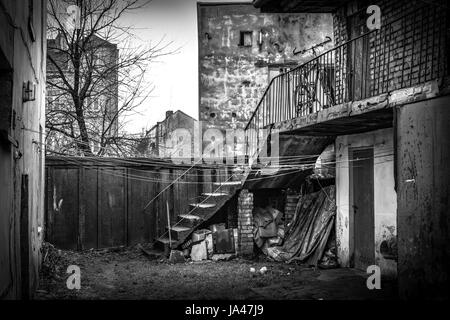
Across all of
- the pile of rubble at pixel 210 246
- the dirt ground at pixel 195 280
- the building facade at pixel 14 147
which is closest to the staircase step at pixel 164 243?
the pile of rubble at pixel 210 246

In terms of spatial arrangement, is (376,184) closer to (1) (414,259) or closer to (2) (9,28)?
(1) (414,259)

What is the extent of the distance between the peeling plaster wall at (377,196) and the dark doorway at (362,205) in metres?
0.13

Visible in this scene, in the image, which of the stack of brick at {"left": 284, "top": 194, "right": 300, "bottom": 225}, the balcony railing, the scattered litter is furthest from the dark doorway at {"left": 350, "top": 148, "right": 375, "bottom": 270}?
the scattered litter

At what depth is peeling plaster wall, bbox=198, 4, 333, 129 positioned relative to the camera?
734 inches

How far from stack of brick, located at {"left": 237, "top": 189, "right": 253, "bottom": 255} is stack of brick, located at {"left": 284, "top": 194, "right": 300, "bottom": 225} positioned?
1.02 metres

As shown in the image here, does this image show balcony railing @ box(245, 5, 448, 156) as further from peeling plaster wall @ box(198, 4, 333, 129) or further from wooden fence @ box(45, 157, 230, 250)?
peeling plaster wall @ box(198, 4, 333, 129)

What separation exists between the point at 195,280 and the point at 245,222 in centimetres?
269

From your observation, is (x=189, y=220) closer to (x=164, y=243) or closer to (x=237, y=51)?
(x=164, y=243)

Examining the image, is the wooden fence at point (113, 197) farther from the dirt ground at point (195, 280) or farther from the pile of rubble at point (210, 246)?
the pile of rubble at point (210, 246)

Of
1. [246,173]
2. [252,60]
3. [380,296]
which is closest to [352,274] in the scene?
[380,296]

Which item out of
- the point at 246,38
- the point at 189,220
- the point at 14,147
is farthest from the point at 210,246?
the point at 246,38

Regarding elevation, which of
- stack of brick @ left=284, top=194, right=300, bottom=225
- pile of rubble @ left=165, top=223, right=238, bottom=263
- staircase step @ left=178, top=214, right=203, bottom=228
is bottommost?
pile of rubble @ left=165, top=223, right=238, bottom=263

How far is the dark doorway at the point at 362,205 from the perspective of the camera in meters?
9.15

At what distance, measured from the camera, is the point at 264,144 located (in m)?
10.2
